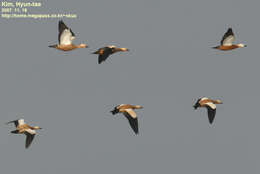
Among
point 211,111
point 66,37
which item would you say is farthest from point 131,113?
point 66,37

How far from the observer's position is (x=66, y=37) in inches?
1774

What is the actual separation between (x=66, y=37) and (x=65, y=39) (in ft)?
0.68

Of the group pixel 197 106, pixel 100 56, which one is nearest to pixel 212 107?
pixel 197 106

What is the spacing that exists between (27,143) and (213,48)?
13.2m

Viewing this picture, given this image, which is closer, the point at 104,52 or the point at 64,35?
the point at 104,52

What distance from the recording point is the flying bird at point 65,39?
44481 millimetres

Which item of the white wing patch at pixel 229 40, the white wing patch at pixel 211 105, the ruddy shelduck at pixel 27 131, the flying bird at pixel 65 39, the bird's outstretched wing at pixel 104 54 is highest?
the flying bird at pixel 65 39

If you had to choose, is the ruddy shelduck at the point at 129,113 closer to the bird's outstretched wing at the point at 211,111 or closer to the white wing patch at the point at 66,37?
the bird's outstretched wing at the point at 211,111

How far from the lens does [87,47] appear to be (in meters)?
46.4

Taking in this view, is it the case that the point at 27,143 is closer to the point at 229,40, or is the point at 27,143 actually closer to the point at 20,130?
the point at 20,130

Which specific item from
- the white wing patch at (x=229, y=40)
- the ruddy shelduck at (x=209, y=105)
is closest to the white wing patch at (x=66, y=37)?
the ruddy shelduck at (x=209, y=105)

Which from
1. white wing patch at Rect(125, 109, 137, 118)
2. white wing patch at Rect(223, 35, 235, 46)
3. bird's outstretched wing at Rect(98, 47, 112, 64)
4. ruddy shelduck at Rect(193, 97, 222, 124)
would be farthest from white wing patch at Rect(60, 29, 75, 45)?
white wing patch at Rect(223, 35, 235, 46)

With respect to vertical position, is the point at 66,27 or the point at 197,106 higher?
the point at 66,27

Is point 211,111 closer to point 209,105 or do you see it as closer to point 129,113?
point 209,105
